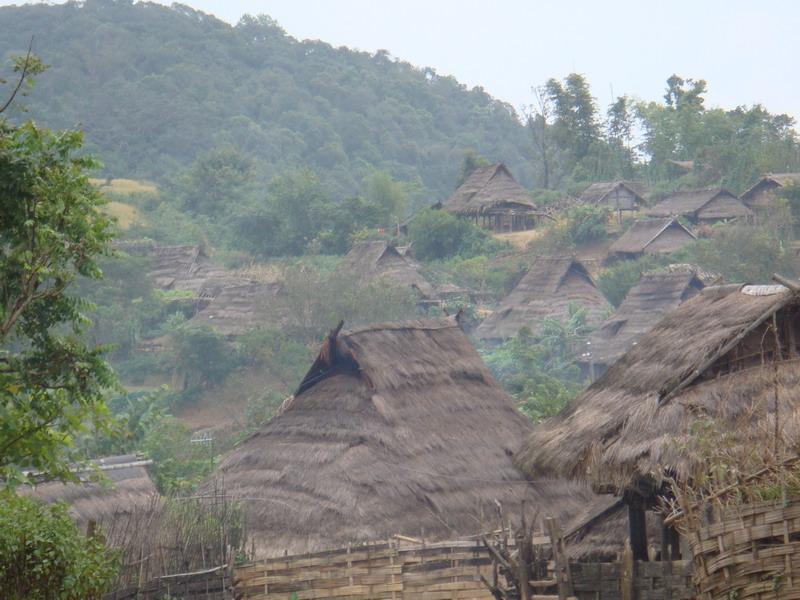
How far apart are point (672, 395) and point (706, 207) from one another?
29937 millimetres

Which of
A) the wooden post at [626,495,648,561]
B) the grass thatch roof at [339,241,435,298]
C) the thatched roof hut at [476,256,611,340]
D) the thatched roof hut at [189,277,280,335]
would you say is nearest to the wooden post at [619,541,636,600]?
the wooden post at [626,495,648,561]

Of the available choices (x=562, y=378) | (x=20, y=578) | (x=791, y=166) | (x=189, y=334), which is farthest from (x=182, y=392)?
(x=791, y=166)

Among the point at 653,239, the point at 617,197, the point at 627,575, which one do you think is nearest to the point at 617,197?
the point at 617,197

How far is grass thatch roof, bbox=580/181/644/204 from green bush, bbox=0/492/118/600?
35.9 m

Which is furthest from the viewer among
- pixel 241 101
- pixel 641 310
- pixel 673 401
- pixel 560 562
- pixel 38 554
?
pixel 241 101

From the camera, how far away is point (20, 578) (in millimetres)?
5449

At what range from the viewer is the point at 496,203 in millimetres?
40438

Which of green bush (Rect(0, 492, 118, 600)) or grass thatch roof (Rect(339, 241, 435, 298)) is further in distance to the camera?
grass thatch roof (Rect(339, 241, 435, 298))

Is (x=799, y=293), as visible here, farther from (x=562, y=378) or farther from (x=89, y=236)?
(x=562, y=378)

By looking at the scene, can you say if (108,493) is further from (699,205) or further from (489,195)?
(489,195)

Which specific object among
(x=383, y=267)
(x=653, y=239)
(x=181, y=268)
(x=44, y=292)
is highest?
(x=181, y=268)

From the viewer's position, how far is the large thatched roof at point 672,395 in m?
8.27

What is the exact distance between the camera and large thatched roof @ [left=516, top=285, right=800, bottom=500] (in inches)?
326

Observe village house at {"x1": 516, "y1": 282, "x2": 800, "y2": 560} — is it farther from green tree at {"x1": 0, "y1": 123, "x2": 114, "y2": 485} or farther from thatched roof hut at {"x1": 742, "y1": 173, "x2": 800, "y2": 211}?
thatched roof hut at {"x1": 742, "y1": 173, "x2": 800, "y2": 211}
